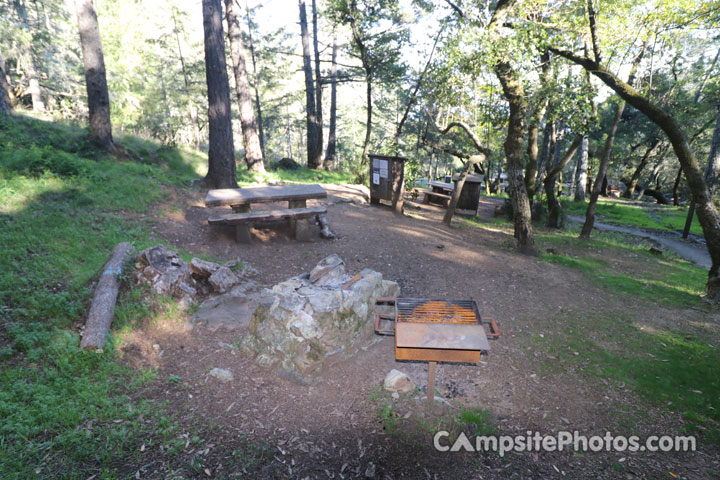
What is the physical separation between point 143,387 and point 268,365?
1.31 metres

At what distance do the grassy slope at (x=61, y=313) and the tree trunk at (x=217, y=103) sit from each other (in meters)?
1.84

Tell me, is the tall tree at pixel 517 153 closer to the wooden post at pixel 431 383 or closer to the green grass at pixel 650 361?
the green grass at pixel 650 361

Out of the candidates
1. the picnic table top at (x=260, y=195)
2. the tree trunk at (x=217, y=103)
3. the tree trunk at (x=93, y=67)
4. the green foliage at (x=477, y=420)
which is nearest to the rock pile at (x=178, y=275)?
the picnic table top at (x=260, y=195)

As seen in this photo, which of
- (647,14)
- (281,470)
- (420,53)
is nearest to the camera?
(281,470)

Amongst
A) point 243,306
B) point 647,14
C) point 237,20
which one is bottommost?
point 243,306

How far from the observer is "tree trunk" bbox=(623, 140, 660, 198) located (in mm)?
26094

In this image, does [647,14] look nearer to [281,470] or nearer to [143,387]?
[281,470]

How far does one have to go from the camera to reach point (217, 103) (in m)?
10.6

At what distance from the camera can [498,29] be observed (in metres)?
7.80

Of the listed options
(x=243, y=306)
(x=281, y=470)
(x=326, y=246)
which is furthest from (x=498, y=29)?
(x=281, y=470)

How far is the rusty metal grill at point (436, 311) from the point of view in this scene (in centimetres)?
367

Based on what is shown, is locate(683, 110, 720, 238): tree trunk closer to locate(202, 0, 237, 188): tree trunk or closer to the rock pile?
the rock pile

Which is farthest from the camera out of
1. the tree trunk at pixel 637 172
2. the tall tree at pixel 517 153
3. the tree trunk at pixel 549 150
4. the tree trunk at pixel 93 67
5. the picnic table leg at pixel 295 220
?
the tree trunk at pixel 637 172

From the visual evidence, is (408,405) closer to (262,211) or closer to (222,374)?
(222,374)
